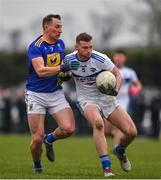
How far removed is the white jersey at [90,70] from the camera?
41.9 ft

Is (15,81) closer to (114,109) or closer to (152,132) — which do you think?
(152,132)

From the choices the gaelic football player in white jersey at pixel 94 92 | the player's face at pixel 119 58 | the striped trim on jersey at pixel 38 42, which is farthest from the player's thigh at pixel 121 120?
the player's face at pixel 119 58

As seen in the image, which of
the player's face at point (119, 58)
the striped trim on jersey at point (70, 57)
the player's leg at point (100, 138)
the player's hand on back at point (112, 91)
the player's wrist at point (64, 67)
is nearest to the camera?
the player's leg at point (100, 138)

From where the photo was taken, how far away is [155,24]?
56719mm

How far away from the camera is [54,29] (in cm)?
1290

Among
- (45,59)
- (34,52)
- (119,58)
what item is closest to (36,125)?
(45,59)

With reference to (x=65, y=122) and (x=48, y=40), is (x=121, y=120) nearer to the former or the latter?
(x=65, y=122)

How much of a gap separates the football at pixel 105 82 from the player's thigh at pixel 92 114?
0.32 metres

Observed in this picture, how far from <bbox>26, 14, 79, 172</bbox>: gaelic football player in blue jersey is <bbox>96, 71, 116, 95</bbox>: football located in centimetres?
Result: 45

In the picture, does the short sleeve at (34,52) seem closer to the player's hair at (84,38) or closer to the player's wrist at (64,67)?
the player's wrist at (64,67)

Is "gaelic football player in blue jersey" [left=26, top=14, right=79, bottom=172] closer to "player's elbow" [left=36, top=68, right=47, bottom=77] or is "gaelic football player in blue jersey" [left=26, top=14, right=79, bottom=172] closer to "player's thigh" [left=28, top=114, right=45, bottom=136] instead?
"player's thigh" [left=28, top=114, right=45, bottom=136]

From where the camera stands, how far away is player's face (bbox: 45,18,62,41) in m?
12.9

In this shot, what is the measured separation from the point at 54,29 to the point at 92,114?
1.52 m

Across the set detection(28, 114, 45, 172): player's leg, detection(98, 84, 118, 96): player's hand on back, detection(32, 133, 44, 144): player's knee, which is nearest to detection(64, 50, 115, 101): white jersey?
detection(98, 84, 118, 96): player's hand on back
